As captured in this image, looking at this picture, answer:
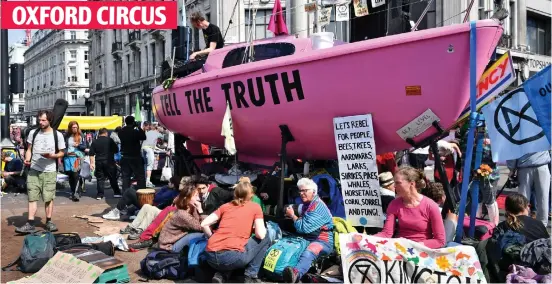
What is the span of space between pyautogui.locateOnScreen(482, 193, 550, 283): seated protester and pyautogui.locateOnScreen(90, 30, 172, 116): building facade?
30.4m

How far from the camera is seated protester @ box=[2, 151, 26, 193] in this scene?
37.3 ft

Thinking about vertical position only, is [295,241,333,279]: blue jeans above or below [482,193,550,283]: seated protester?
below

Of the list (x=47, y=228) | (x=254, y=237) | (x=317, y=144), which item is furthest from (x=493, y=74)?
(x=47, y=228)

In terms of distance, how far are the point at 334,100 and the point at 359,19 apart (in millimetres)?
3185

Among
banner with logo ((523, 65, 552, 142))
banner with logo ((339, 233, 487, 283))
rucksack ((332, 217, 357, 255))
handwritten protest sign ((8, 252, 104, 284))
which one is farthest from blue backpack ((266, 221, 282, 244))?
banner with logo ((523, 65, 552, 142))

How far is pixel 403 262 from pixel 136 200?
196 inches

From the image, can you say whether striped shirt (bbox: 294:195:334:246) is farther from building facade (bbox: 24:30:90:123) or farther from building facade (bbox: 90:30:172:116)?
building facade (bbox: 24:30:90:123)

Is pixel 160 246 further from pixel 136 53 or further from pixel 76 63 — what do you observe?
pixel 76 63

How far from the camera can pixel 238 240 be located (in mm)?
4633

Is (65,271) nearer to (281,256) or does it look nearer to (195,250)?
(195,250)

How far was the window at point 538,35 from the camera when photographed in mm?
26016

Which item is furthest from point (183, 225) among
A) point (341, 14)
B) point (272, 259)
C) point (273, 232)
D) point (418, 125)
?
point (341, 14)

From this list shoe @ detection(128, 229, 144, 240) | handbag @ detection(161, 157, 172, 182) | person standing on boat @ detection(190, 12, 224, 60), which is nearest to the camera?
Result: shoe @ detection(128, 229, 144, 240)

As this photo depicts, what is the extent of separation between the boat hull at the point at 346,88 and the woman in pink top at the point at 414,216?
3.18 ft
